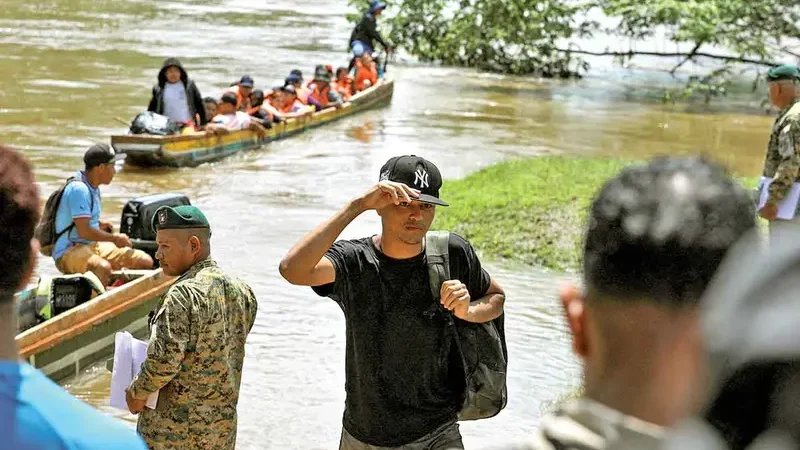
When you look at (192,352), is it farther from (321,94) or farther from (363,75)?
(363,75)

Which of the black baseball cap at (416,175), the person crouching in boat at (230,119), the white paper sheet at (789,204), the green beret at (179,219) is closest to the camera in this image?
the black baseball cap at (416,175)

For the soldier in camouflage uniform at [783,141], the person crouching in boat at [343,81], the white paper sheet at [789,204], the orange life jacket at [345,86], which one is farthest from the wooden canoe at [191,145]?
the white paper sheet at [789,204]

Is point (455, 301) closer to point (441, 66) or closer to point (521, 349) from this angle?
point (521, 349)

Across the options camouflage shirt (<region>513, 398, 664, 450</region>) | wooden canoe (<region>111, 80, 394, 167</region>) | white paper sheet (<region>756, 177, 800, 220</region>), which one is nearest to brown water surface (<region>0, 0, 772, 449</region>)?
wooden canoe (<region>111, 80, 394, 167</region>)

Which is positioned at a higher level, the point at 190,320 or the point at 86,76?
the point at 190,320

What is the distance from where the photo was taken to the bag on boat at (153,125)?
16.7 metres

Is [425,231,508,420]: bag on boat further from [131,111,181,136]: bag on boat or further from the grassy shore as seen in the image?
[131,111,181,136]: bag on boat

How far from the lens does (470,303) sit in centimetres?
488

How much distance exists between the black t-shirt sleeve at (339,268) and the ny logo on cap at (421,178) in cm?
36

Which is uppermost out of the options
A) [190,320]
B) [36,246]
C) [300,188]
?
[36,246]

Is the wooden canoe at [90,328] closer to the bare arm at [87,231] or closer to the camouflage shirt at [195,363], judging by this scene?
the bare arm at [87,231]

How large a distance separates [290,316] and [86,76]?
16389mm

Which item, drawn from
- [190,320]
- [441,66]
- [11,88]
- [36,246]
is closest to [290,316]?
[190,320]

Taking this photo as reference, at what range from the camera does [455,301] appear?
473 cm
